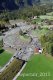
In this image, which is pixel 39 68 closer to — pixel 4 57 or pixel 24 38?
pixel 4 57

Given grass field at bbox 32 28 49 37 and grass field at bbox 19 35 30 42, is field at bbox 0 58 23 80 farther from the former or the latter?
grass field at bbox 32 28 49 37

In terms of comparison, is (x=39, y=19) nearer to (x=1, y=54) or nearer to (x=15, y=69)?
(x=1, y=54)

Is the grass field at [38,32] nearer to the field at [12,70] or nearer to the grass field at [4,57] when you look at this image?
the grass field at [4,57]

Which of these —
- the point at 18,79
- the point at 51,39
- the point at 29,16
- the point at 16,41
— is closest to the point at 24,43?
the point at 16,41

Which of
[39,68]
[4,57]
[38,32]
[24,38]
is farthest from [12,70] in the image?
[38,32]

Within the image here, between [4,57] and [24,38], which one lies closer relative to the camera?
[4,57]

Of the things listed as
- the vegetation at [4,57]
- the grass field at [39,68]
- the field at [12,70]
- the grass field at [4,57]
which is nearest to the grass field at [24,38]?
the vegetation at [4,57]
